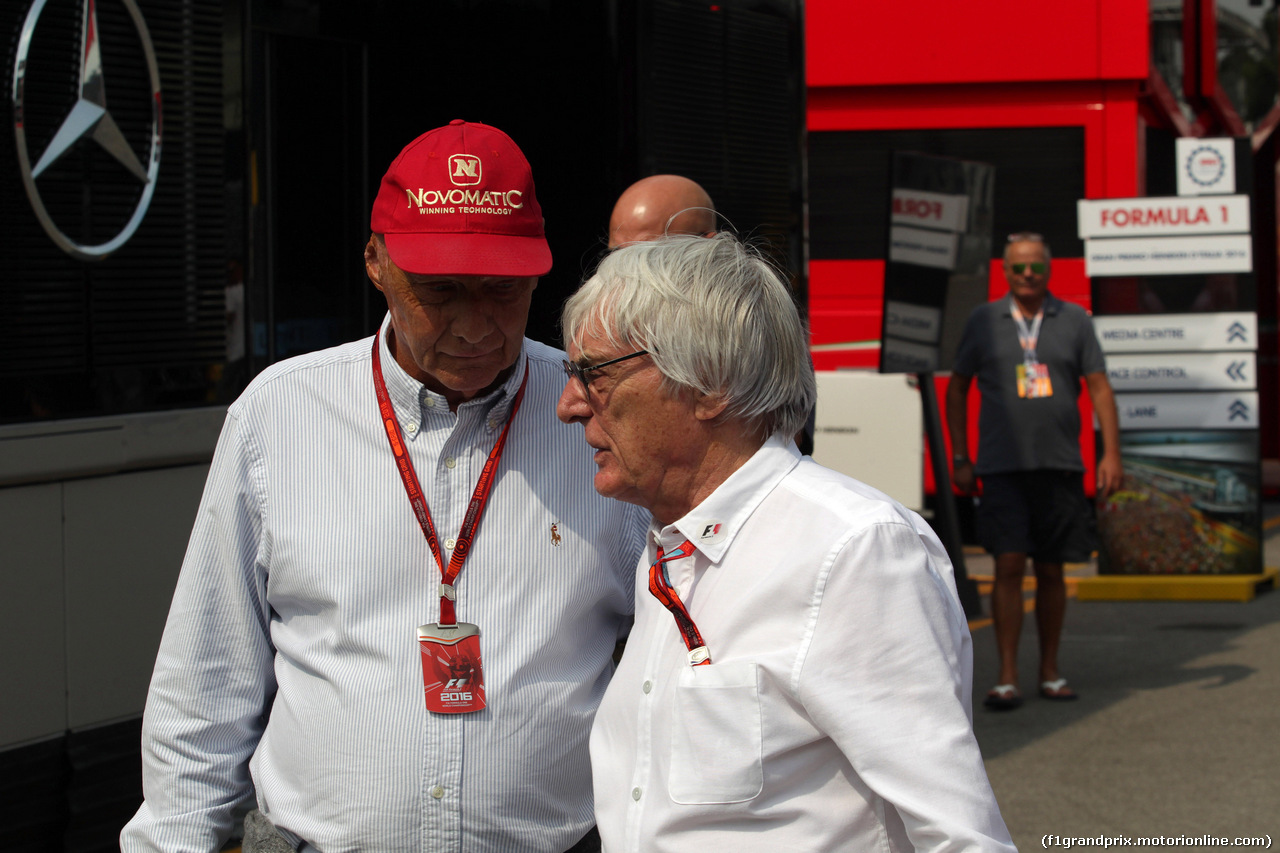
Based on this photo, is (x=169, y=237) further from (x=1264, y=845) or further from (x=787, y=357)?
(x=1264, y=845)

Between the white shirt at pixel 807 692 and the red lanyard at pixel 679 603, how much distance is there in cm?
1

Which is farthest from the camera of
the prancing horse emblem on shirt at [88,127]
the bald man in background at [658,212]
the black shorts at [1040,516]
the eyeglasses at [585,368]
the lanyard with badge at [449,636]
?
the black shorts at [1040,516]

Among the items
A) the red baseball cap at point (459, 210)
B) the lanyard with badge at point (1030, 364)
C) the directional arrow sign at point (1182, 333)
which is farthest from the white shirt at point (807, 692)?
the directional arrow sign at point (1182, 333)

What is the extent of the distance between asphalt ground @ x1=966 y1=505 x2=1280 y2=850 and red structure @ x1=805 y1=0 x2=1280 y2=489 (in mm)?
3779

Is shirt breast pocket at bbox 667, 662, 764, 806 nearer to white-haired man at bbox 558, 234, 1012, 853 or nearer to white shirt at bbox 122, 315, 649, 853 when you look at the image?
white-haired man at bbox 558, 234, 1012, 853

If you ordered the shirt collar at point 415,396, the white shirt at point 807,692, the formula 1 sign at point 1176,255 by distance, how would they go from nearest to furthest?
the white shirt at point 807,692 < the shirt collar at point 415,396 < the formula 1 sign at point 1176,255

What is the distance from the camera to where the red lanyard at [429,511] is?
1989 mm

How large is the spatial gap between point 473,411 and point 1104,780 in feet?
12.7

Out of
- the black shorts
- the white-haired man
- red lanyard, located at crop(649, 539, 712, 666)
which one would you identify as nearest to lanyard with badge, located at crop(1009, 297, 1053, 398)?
the black shorts

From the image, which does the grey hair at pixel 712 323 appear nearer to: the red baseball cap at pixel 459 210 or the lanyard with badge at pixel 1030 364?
the red baseball cap at pixel 459 210

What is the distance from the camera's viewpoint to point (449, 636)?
1.96 m

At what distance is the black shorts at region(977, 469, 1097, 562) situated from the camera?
6211 millimetres

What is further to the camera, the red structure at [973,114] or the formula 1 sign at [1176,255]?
the red structure at [973,114]

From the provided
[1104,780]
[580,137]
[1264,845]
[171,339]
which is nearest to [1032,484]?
[1104,780]
